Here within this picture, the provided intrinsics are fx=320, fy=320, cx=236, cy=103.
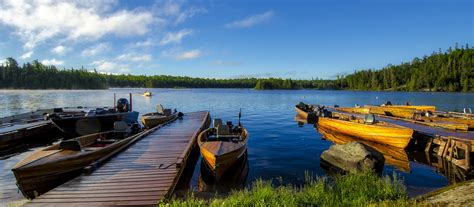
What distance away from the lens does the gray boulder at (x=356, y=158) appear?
48.4ft

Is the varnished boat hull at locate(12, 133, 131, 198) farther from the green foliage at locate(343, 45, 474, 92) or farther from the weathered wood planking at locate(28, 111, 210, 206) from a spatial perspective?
the green foliage at locate(343, 45, 474, 92)

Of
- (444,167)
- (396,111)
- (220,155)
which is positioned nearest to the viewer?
(220,155)

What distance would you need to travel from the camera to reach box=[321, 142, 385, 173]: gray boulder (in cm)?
1476

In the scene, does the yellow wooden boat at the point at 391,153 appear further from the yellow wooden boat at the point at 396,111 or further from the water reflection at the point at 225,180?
the yellow wooden boat at the point at 396,111

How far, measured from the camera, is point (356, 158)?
15047 mm

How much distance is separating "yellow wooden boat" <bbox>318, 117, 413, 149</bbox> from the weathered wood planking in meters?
14.4

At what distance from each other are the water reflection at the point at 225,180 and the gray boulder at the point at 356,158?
4.73 metres

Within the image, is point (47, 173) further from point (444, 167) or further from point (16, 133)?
point (444, 167)

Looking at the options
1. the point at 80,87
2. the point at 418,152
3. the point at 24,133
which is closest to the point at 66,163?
the point at 24,133

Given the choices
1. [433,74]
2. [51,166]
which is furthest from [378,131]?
[433,74]

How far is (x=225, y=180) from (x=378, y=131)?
45.3 ft

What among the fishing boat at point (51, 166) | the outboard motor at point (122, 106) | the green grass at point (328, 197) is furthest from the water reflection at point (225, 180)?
the outboard motor at point (122, 106)

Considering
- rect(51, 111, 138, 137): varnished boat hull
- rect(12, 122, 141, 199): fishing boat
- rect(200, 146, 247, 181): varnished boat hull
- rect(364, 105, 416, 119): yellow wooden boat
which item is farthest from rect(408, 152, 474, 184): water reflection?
rect(51, 111, 138, 137): varnished boat hull

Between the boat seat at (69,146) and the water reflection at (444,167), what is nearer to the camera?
the boat seat at (69,146)
